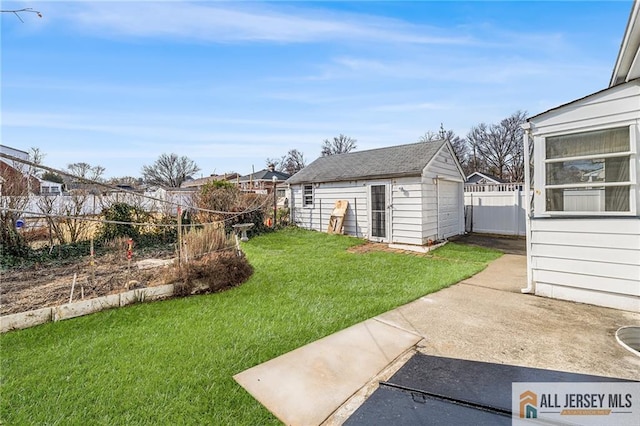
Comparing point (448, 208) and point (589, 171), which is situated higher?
point (589, 171)

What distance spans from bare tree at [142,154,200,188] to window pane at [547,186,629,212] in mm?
47412

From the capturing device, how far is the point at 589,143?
4.37 metres

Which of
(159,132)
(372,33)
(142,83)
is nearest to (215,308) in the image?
(142,83)

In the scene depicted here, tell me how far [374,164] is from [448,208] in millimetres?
3163

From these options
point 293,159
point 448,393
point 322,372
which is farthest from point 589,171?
point 293,159

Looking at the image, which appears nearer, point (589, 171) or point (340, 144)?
point (589, 171)

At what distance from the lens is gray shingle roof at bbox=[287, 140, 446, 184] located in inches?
388

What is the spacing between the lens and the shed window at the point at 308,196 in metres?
12.9

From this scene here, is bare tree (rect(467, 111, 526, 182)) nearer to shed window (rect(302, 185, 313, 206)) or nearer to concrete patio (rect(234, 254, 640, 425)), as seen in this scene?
shed window (rect(302, 185, 313, 206))

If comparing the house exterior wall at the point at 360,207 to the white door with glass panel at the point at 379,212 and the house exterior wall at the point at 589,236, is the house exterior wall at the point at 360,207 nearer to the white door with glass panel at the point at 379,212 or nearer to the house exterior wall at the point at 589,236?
the white door with glass panel at the point at 379,212

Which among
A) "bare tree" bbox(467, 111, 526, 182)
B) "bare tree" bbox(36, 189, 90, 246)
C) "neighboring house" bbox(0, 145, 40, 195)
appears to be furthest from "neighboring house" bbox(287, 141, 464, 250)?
"bare tree" bbox(467, 111, 526, 182)

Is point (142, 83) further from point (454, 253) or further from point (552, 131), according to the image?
point (454, 253)

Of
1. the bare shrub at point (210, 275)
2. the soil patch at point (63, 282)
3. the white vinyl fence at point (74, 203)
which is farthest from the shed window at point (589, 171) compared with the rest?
the white vinyl fence at point (74, 203)
